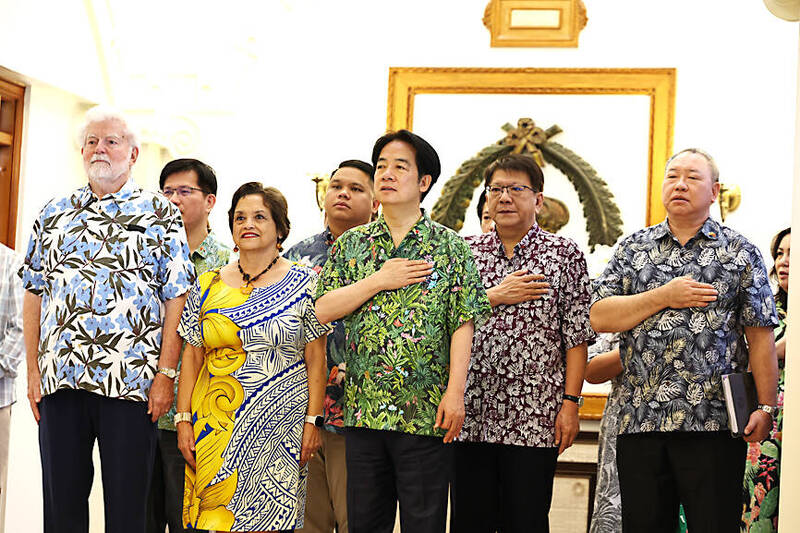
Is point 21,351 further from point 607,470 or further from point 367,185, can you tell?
point 607,470

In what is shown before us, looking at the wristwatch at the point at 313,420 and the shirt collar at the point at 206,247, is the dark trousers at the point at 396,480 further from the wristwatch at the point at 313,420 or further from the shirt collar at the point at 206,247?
the shirt collar at the point at 206,247

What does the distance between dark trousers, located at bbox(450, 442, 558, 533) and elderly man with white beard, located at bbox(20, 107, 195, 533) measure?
3.12 ft

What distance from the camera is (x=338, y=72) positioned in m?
5.96

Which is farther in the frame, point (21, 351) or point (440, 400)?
point (21, 351)

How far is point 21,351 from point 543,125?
3.20m

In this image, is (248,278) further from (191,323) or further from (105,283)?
(105,283)

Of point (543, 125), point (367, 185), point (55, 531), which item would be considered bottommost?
point (55, 531)

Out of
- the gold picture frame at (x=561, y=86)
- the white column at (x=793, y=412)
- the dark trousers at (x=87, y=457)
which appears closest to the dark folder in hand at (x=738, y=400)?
the white column at (x=793, y=412)

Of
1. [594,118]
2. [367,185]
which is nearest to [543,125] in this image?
[594,118]

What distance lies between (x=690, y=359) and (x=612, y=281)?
0.36 m

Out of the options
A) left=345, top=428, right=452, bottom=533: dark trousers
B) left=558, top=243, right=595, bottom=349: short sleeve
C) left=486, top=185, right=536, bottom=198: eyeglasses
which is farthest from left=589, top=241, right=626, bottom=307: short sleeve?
left=345, top=428, right=452, bottom=533: dark trousers

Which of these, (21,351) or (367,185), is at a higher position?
(367,185)

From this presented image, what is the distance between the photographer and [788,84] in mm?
5473

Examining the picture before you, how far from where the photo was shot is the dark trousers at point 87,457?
111 inches
